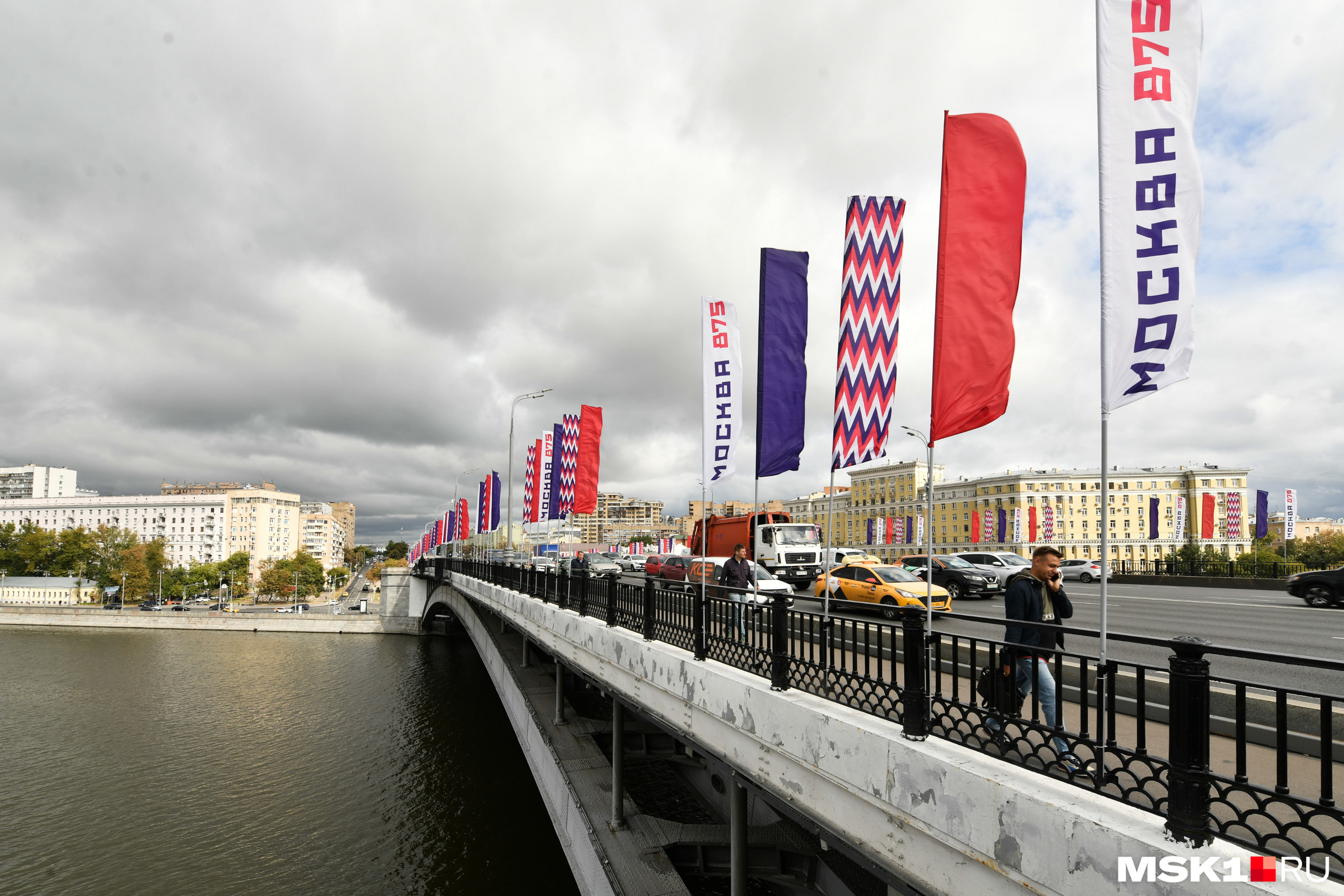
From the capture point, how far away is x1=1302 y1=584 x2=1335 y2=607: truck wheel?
18.2m

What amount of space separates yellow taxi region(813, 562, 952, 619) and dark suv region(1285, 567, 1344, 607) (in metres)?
11.4

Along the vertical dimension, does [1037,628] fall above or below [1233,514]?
above

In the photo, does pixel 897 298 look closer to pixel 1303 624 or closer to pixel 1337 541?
pixel 1303 624

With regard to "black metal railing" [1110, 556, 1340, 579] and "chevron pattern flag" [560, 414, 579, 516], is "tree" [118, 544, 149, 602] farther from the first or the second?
"black metal railing" [1110, 556, 1340, 579]

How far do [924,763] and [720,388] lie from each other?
291 inches

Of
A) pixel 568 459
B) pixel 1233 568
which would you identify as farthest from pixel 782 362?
pixel 1233 568

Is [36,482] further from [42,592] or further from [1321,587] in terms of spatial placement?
[1321,587]

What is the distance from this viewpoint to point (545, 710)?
1662 cm

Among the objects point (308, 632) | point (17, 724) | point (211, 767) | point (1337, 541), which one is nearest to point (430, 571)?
point (308, 632)

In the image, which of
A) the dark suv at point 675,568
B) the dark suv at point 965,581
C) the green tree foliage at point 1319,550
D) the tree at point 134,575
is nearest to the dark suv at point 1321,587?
the dark suv at point 965,581

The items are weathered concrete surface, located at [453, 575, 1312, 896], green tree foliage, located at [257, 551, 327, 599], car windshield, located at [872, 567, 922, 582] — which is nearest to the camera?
weathered concrete surface, located at [453, 575, 1312, 896]

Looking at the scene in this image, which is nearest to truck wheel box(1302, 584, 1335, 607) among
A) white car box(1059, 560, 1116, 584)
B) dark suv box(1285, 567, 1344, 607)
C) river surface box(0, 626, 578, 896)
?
dark suv box(1285, 567, 1344, 607)

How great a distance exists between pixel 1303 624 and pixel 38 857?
1237 inches

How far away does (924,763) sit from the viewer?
4.12 metres
